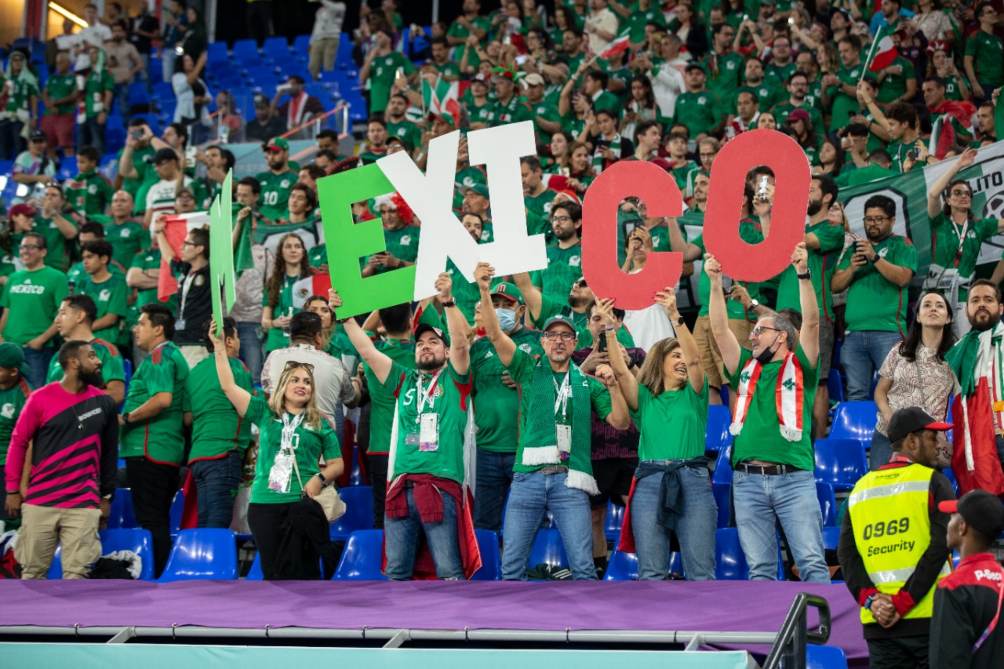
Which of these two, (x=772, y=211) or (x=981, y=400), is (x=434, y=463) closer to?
(x=772, y=211)

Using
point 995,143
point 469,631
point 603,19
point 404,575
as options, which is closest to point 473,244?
point 404,575

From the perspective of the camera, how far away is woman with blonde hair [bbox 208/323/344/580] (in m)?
7.26

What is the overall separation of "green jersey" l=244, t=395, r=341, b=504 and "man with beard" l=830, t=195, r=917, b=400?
3587mm

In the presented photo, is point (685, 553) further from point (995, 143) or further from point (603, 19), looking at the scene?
point (603, 19)

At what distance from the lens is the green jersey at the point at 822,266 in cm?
906

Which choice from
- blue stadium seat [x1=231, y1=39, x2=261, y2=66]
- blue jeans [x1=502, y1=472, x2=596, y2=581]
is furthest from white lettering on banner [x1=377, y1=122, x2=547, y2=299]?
blue stadium seat [x1=231, y1=39, x2=261, y2=66]

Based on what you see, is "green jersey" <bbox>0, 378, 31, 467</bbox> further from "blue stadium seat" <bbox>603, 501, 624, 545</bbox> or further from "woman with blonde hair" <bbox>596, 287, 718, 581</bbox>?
"woman with blonde hair" <bbox>596, 287, 718, 581</bbox>

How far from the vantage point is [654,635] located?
17.9 feet

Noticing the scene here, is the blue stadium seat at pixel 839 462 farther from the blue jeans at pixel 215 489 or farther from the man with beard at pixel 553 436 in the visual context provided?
the blue jeans at pixel 215 489

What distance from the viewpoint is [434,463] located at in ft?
23.5

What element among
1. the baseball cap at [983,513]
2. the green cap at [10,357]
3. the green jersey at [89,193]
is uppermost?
the green jersey at [89,193]

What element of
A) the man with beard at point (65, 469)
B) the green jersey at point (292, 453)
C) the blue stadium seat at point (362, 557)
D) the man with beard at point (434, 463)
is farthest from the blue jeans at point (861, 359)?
the man with beard at point (65, 469)

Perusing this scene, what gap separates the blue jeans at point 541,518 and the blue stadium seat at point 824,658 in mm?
1843

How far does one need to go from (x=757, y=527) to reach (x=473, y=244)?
2.20 metres
